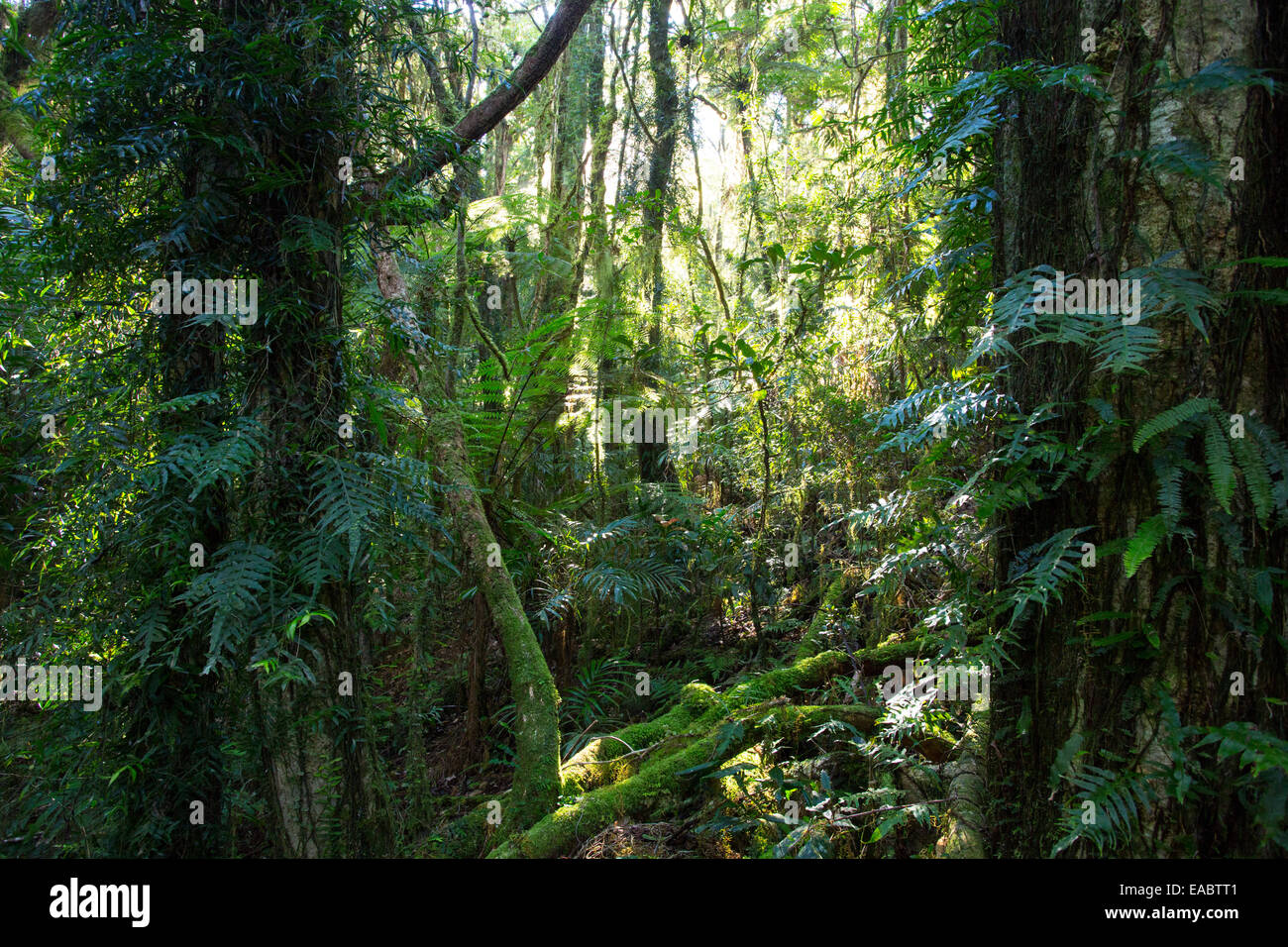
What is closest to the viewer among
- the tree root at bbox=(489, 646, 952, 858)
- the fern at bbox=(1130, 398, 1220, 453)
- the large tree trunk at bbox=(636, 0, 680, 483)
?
the fern at bbox=(1130, 398, 1220, 453)

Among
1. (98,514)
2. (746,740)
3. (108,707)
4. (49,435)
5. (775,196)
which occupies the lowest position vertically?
(746,740)

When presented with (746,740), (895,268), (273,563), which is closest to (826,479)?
(895,268)

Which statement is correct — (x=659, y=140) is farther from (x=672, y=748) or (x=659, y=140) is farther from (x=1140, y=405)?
(x=1140, y=405)

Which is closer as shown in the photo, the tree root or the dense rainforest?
the dense rainforest

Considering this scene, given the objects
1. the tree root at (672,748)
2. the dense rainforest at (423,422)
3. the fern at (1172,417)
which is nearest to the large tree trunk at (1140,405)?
the dense rainforest at (423,422)

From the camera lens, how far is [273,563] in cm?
195

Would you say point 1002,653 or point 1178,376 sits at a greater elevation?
point 1178,376

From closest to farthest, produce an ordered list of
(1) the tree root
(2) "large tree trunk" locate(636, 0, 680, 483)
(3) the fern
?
(3) the fern → (1) the tree root → (2) "large tree trunk" locate(636, 0, 680, 483)

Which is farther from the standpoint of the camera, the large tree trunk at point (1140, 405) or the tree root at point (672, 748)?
the tree root at point (672, 748)

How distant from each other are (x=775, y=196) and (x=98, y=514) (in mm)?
6493

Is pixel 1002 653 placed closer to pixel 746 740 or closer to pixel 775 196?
pixel 746 740

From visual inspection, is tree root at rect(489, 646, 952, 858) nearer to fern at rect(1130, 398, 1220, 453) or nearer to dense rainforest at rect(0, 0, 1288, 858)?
dense rainforest at rect(0, 0, 1288, 858)

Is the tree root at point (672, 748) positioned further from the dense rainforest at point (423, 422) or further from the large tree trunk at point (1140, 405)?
the large tree trunk at point (1140, 405)

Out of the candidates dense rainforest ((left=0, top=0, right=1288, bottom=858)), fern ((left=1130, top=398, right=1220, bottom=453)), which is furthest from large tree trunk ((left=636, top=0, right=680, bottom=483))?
fern ((left=1130, top=398, right=1220, bottom=453))
